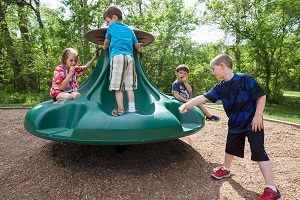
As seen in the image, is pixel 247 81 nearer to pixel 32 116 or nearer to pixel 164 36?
pixel 32 116

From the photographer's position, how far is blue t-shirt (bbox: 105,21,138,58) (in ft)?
11.2

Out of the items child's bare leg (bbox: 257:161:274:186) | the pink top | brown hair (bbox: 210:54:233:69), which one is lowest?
child's bare leg (bbox: 257:161:274:186)

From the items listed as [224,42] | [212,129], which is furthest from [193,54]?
[212,129]

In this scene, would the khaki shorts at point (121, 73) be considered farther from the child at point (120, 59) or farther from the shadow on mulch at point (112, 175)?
the shadow on mulch at point (112, 175)

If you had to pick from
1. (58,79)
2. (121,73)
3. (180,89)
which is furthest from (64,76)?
(180,89)

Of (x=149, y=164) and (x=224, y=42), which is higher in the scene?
(x=224, y=42)

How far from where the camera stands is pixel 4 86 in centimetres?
2411

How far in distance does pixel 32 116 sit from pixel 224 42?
16.7 m

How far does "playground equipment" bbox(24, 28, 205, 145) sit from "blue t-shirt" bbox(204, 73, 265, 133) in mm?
582

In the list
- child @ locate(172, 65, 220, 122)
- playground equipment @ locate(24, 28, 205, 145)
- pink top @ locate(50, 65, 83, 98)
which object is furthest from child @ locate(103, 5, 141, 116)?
child @ locate(172, 65, 220, 122)

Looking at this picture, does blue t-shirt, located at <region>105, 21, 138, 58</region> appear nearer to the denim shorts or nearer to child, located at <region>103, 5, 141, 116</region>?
child, located at <region>103, 5, 141, 116</region>

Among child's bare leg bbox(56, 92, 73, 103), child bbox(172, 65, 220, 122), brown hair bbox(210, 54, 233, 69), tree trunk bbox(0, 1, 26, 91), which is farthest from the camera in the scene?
tree trunk bbox(0, 1, 26, 91)

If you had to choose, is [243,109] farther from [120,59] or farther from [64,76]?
[64,76]

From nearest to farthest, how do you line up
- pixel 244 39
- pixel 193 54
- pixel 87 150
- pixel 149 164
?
pixel 149 164 < pixel 87 150 < pixel 244 39 < pixel 193 54
